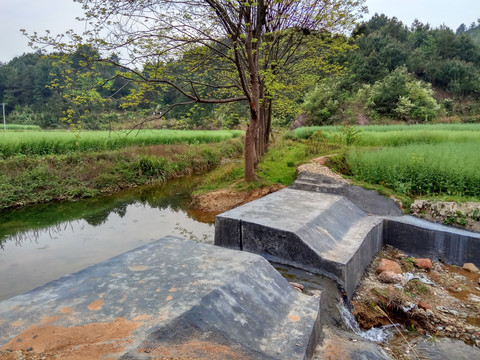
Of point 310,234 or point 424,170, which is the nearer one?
point 310,234

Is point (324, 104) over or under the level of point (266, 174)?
over

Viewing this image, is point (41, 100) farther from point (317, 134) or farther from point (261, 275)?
point (261, 275)

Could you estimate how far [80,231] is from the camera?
7.17m

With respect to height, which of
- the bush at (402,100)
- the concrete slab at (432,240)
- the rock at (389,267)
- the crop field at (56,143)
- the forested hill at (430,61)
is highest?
the forested hill at (430,61)

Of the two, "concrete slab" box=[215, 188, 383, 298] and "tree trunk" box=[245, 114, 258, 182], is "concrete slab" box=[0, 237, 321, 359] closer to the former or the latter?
"concrete slab" box=[215, 188, 383, 298]

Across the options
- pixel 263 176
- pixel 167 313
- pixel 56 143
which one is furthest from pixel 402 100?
pixel 167 313

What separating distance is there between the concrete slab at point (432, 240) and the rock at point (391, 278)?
1.15 metres

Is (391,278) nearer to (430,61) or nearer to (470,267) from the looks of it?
(470,267)

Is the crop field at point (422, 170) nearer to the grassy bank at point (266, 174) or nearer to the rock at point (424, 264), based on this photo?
the rock at point (424, 264)

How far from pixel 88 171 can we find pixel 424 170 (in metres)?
9.89

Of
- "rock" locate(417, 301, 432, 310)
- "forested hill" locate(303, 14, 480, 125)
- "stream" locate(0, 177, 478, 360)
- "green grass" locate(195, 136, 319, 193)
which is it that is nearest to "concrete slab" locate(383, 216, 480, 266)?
"rock" locate(417, 301, 432, 310)

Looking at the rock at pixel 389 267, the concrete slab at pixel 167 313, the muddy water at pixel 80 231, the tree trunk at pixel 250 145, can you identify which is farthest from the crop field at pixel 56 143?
the rock at pixel 389 267

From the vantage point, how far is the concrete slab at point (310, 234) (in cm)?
415

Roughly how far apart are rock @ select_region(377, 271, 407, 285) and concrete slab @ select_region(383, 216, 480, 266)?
115cm
